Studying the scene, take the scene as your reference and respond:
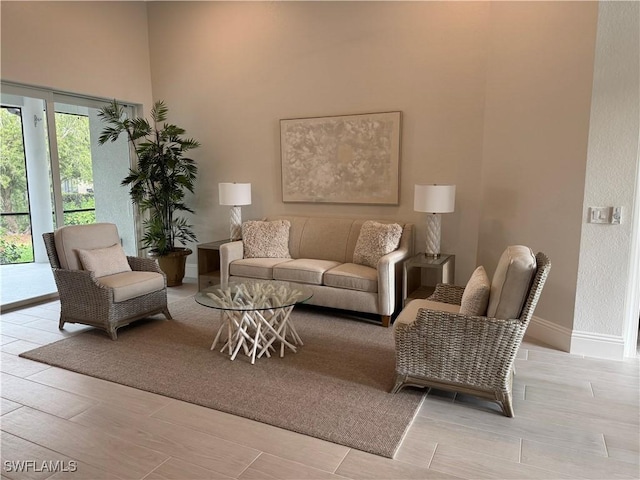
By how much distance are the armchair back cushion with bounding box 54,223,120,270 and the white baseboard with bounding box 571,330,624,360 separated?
168 inches

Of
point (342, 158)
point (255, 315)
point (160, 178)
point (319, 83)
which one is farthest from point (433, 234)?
point (160, 178)

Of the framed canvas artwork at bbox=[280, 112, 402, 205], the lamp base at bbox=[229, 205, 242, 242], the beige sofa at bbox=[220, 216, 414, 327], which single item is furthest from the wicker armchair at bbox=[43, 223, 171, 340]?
the framed canvas artwork at bbox=[280, 112, 402, 205]

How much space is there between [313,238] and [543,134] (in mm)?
2506

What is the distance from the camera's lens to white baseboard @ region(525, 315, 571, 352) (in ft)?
11.2

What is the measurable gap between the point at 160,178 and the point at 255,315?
9.86 feet

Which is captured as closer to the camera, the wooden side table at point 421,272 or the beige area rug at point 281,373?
the beige area rug at point 281,373

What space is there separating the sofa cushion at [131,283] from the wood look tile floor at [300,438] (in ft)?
2.87

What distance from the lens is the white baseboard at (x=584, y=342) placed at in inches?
127

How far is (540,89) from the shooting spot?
3.57 metres

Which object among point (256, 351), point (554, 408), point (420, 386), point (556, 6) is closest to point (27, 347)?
point (256, 351)

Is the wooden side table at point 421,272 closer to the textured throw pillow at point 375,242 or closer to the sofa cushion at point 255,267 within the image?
the textured throw pillow at point 375,242

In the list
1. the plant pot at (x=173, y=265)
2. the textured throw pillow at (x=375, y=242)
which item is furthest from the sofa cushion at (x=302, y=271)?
the plant pot at (x=173, y=265)

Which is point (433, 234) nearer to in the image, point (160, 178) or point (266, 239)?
point (266, 239)

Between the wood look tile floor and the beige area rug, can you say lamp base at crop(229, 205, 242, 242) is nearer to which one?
the beige area rug
